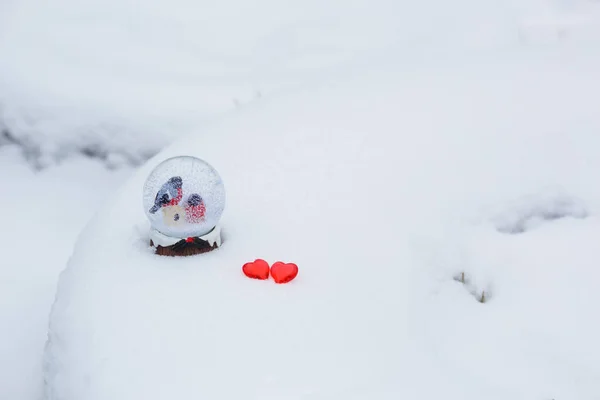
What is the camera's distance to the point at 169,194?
8.12 feet

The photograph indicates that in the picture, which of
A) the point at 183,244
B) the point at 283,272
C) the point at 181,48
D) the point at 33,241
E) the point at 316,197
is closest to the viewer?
the point at 283,272

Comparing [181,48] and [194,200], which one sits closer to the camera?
[194,200]

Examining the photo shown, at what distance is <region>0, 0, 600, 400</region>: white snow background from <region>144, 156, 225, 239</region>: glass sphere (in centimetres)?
15

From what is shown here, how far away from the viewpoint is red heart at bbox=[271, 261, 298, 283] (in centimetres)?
230

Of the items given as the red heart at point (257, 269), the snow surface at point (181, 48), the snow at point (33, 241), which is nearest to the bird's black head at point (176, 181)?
the red heart at point (257, 269)

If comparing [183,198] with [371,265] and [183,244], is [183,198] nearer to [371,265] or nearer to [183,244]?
[183,244]

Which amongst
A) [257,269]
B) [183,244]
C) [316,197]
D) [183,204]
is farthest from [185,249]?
[316,197]

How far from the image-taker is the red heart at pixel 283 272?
90.7 inches

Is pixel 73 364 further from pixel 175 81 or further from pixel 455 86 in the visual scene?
pixel 175 81

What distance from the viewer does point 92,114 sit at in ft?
15.4

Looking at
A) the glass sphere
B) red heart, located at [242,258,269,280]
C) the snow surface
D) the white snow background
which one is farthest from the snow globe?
the snow surface

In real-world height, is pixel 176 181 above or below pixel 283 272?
above

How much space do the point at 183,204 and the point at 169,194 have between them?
0.07 meters

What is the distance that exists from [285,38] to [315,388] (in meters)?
3.99
